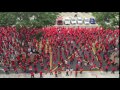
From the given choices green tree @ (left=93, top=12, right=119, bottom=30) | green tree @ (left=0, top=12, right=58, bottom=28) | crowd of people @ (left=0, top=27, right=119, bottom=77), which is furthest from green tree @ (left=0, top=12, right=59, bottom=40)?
green tree @ (left=93, top=12, right=119, bottom=30)

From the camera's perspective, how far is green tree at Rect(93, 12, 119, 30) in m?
24.3

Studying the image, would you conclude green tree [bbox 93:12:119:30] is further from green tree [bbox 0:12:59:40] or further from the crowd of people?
green tree [bbox 0:12:59:40]

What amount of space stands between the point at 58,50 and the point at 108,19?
16.0ft

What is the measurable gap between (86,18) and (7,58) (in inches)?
531

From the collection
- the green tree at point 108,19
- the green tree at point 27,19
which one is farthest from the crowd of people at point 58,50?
the green tree at point 108,19

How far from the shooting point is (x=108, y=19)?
2531 cm

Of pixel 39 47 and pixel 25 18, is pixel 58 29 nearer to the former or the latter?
pixel 39 47

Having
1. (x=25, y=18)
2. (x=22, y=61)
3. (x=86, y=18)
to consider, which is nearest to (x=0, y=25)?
(x=25, y=18)

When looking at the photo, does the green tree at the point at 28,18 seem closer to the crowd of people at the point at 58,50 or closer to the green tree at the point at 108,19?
the crowd of people at the point at 58,50

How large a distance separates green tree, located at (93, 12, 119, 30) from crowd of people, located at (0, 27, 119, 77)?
1.78 meters

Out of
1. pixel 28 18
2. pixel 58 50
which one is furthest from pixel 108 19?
pixel 28 18

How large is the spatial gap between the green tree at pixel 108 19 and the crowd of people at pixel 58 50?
178 cm

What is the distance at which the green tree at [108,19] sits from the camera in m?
24.3

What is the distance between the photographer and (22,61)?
23.5 meters
